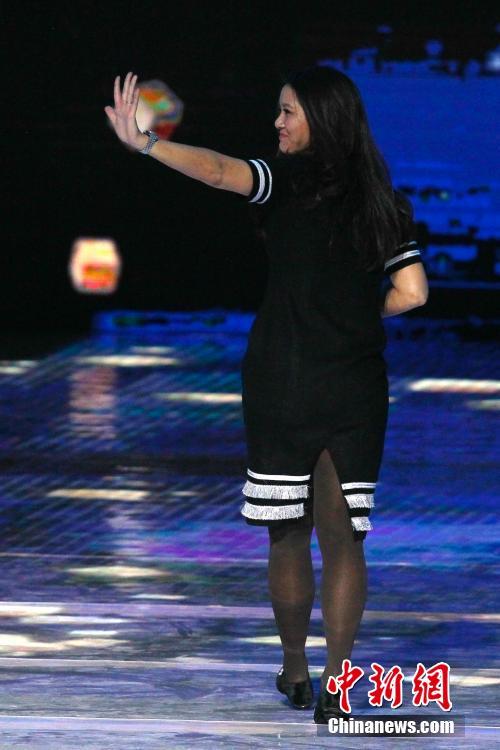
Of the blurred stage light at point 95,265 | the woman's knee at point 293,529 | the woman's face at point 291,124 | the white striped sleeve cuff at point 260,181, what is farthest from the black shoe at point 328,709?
the blurred stage light at point 95,265

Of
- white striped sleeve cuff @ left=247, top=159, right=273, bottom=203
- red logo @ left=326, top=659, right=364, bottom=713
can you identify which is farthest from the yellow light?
white striped sleeve cuff @ left=247, top=159, right=273, bottom=203

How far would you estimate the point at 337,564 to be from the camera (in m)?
3.74

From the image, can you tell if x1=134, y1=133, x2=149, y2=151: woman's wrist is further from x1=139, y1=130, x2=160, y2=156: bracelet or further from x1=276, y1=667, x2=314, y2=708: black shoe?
x1=276, y1=667, x2=314, y2=708: black shoe

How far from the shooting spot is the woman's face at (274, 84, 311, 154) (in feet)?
12.1

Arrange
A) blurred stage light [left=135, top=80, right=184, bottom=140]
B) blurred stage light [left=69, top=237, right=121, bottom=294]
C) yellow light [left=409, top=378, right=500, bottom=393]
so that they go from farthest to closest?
blurred stage light [left=69, top=237, right=121, bottom=294], blurred stage light [left=135, top=80, right=184, bottom=140], yellow light [left=409, top=378, right=500, bottom=393]

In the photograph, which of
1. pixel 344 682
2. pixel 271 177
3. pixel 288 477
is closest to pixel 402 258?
pixel 271 177

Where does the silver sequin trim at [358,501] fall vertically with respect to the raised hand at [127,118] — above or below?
below

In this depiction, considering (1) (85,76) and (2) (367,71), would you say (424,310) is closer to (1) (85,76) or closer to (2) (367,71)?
(2) (367,71)

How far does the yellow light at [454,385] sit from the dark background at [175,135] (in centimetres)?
394

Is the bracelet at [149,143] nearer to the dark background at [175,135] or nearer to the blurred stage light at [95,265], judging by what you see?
the dark background at [175,135]

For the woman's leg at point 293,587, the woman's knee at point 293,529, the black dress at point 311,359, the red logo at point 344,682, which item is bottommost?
the red logo at point 344,682

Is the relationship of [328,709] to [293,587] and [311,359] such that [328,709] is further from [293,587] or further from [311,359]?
Answer: [311,359]

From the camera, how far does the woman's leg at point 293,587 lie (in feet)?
12.5

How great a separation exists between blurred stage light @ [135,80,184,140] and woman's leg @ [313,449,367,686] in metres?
11.7
